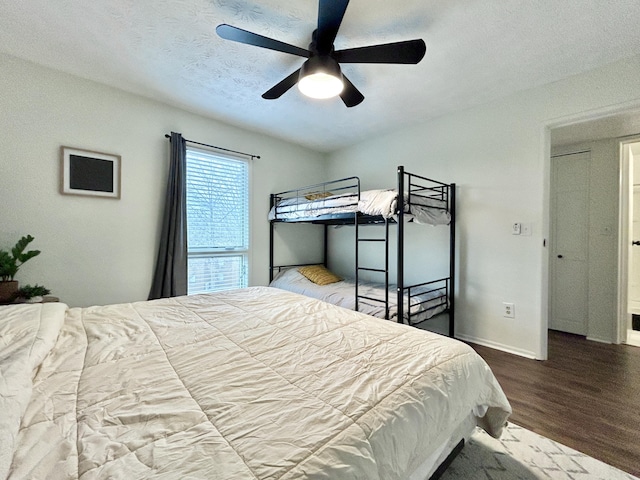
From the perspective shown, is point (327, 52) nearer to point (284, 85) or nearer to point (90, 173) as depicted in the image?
point (284, 85)

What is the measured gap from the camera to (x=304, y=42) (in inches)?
76.0

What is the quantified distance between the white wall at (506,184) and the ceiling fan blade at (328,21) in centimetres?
201

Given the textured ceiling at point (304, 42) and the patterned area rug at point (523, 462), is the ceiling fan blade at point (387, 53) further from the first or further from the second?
the patterned area rug at point (523, 462)

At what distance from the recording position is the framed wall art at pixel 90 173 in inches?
92.3

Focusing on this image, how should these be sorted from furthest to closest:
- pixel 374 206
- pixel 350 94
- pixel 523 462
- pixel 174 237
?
1. pixel 174 237
2. pixel 374 206
3. pixel 350 94
4. pixel 523 462

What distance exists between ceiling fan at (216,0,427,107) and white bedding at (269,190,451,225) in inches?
40.4

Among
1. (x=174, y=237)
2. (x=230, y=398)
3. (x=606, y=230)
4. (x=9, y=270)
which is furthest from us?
(x=606, y=230)

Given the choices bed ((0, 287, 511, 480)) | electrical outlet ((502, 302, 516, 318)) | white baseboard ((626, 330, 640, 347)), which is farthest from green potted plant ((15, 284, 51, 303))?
white baseboard ((626, 330, 640, 347))

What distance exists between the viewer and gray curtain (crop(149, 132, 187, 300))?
2.77 meters

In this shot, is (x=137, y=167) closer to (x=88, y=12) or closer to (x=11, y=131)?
(x=11, y=131)

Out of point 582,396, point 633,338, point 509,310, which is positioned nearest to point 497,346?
point 509,310

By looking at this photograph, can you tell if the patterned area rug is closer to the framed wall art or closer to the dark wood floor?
the dark wood floor

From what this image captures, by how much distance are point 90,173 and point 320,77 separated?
2.23 metres

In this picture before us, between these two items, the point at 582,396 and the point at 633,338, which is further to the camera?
the point at 633,338
